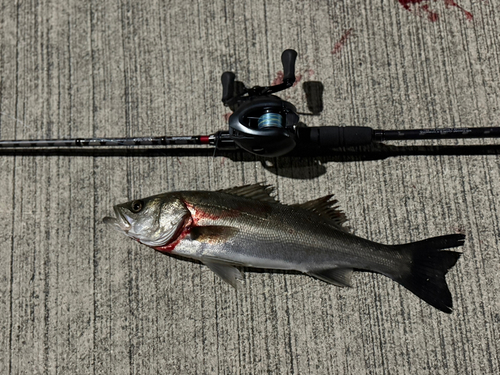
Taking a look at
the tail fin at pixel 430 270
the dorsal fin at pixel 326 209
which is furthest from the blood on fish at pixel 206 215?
the tail fin at pixel 430 270

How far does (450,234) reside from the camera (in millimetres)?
2373

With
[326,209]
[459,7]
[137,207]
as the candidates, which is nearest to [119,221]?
[137,207]

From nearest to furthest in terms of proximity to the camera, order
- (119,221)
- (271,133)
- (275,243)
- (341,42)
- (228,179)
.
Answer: (271,133) < (275,243) < (119,221) < (228,179) < (341,42)

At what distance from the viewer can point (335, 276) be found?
229 cm

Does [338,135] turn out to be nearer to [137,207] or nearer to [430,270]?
[430,270]

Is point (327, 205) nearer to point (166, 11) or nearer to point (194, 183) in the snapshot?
point (194, 183)

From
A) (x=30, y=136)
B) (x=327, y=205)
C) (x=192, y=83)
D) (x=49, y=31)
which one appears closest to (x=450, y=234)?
→ (x=327, y=205)

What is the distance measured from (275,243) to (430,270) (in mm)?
884

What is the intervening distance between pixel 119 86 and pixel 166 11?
62 centimetres

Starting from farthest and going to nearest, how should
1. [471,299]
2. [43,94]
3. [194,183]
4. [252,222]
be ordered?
[43,94] → [194,183] → [471,299] → [252,222]

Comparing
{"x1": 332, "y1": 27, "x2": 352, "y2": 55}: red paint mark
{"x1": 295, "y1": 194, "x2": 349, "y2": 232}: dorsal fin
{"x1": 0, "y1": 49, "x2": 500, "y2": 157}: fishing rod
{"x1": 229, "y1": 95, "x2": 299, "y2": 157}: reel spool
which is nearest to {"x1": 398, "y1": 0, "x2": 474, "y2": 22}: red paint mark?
{"x1": 332, "y1": 27, "x2": 352, "y2": 55}: red paint mark

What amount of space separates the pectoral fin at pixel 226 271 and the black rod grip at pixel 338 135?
851 millimetres

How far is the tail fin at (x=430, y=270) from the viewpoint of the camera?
2.25 metres

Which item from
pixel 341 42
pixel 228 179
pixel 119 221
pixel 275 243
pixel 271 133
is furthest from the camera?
pixel 341 42
